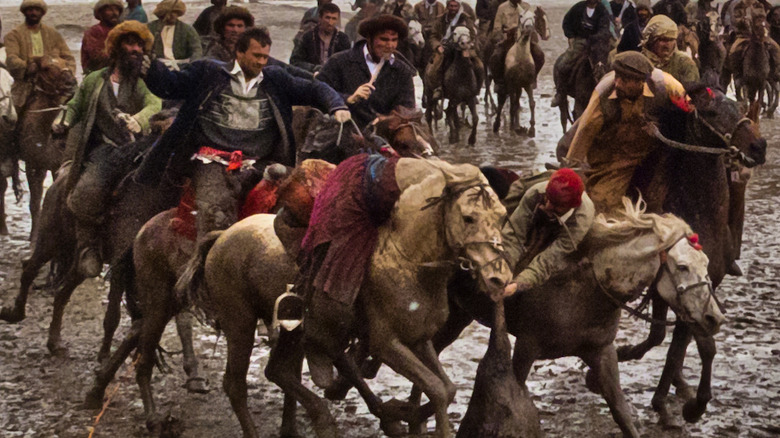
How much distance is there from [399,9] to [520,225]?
17.0 meters

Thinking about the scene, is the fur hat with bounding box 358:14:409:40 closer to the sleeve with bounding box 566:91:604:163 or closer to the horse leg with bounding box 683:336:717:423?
the sleeve with bounding box 566:91:604:163

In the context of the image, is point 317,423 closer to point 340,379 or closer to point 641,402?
point 340,379

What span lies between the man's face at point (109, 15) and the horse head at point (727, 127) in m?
6.81

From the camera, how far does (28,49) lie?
617 inches

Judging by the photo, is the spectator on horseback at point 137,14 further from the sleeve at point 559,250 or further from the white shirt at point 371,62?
the sleeve at point 559,250

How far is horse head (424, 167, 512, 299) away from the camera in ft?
23.9

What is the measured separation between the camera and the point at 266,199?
9023mm

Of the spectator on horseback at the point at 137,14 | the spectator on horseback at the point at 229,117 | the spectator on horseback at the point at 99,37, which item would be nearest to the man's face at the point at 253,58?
the spectator on horseback at the point at 229,117

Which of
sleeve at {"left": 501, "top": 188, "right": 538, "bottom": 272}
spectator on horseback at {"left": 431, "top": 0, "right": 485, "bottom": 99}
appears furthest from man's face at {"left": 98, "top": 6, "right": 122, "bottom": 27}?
spectator on horseback at {"left": 431, "top": 0, "right": 485, "bottom": 99}

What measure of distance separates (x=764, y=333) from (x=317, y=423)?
4369 mm

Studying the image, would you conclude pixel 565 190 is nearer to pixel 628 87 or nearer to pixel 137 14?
pixel 628 87

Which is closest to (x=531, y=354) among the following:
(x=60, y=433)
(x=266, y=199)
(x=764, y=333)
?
(x=266, y=199)

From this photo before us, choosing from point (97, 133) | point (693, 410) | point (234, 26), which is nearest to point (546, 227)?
point (693, 410)

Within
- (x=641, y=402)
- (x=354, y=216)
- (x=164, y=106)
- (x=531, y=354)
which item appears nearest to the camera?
(x=354, y=216)
